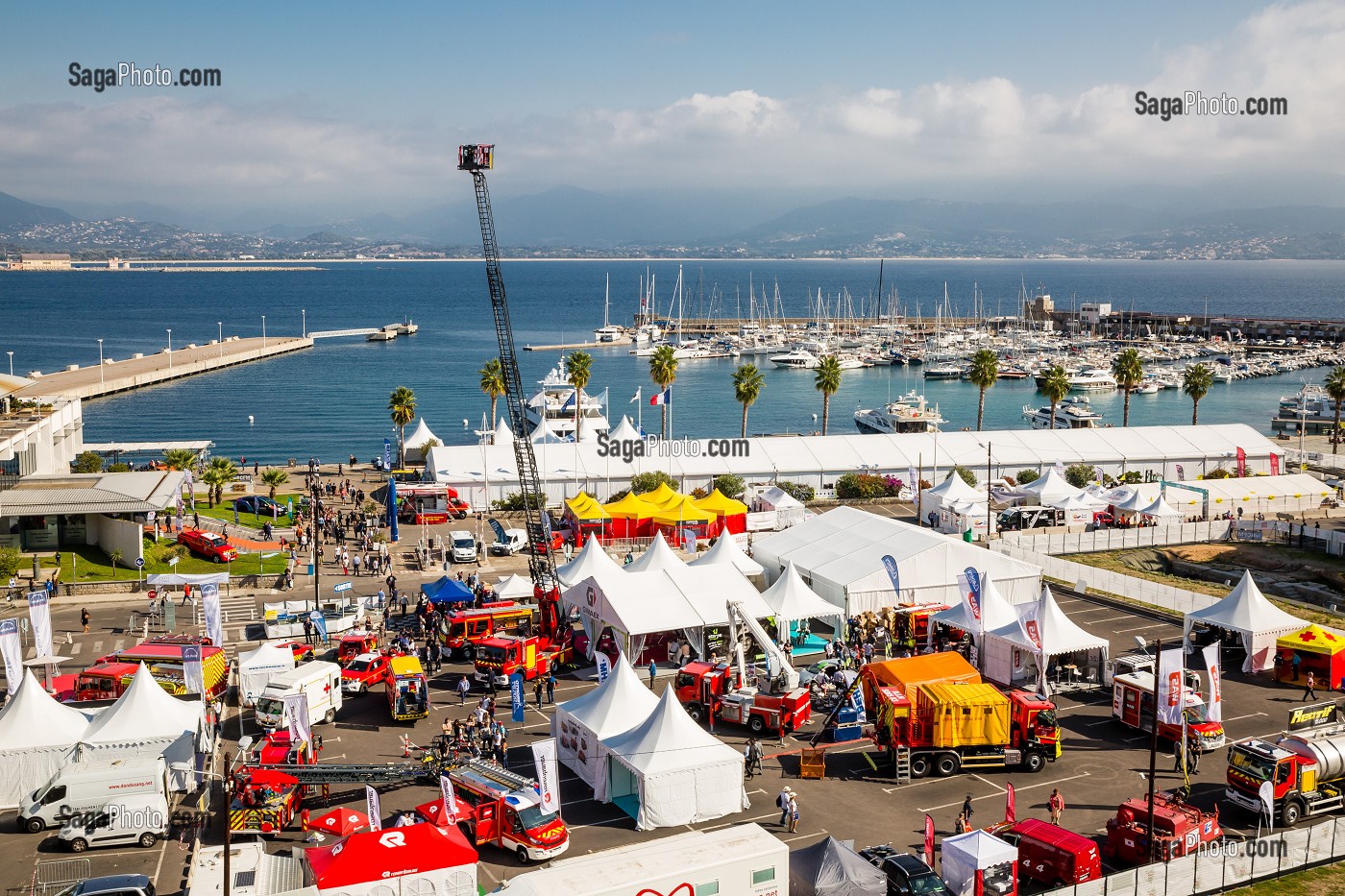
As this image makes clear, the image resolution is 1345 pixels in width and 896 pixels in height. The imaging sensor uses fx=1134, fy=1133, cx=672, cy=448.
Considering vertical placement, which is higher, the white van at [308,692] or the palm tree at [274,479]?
the palm tree at [274,479]

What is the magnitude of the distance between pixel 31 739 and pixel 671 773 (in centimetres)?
1333

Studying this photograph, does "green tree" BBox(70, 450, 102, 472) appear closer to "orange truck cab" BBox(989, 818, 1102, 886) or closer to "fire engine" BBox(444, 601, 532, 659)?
"fire engine" BBox(444, 601, 532, 659)

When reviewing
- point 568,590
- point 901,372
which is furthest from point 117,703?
point 901,372

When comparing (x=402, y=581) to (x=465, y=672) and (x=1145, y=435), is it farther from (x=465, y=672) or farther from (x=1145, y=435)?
(x=1145, y=435)

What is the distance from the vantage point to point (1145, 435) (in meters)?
63.1

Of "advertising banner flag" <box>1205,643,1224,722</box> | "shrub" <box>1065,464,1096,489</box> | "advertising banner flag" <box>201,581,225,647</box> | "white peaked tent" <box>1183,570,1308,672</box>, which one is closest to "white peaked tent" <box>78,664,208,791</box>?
"advertising banner flag" <box>201,581,225,647</box>

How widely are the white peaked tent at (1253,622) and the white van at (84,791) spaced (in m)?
27.8

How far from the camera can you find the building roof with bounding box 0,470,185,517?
1709 inches

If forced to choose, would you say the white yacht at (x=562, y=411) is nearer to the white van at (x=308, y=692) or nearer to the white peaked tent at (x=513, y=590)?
the white peaked tent at (x=513, y=590)

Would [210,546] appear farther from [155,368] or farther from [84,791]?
[155,368]

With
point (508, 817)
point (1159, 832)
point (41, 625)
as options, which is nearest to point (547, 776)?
point (508, 817)

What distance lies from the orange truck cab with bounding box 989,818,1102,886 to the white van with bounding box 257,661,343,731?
15825mm

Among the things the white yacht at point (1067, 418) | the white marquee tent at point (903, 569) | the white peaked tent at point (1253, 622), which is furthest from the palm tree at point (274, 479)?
the white yacht at point (1067, 418)

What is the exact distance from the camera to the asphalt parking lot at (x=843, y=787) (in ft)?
70.0
